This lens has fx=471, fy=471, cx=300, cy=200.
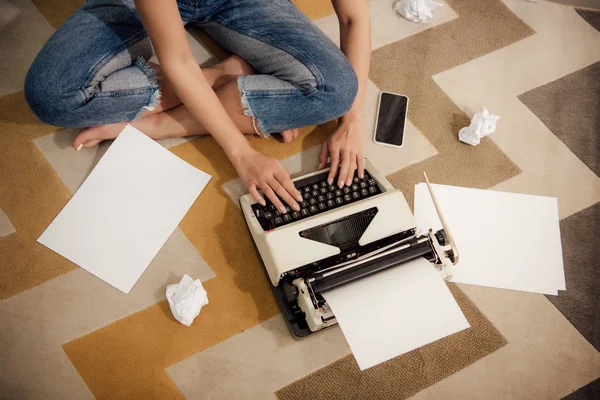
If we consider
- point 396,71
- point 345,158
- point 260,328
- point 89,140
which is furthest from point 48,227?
point 396,71

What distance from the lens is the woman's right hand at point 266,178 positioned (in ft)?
3.35

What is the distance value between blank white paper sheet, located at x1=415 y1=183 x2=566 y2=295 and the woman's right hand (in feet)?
1.13

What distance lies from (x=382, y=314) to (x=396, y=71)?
2.76 ft

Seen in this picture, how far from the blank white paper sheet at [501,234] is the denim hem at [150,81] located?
0.70 m

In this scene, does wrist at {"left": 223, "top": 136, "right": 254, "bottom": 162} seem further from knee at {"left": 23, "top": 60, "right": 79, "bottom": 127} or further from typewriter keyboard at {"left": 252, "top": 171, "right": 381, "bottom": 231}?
knee at {"left": 23, "top": 60, "right": 79, "bottom": 127}

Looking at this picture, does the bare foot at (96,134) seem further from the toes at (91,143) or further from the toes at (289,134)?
the toes at (289,134)

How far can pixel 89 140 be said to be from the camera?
117cm

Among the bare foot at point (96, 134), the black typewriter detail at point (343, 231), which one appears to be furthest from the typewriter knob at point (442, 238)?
the bare foot at point (96, 134)

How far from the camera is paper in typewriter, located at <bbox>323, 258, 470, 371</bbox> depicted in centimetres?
82

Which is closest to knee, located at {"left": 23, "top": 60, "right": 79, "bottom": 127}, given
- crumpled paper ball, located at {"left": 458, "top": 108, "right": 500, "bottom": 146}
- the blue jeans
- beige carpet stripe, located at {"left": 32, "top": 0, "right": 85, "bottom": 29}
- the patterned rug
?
the blue jeans

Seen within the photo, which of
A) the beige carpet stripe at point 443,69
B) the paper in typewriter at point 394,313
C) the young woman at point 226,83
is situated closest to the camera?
the paper in typewriter at point 394,313

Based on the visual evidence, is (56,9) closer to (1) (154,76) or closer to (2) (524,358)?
(1) (154,76)

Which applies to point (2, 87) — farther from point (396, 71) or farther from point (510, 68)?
point (510, 68)

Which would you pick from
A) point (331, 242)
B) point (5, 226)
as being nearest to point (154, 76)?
point (5, 226)
